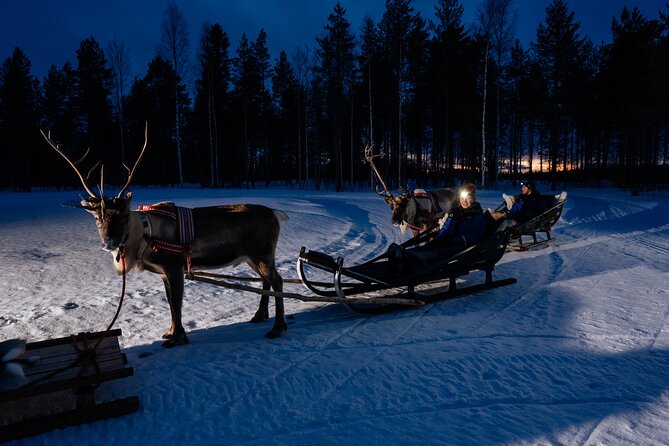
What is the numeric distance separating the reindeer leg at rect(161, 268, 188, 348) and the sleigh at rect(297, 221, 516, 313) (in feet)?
4.55

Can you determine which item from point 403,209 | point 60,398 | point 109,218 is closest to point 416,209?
point 403,209

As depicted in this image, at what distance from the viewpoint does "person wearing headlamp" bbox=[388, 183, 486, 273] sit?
549cm

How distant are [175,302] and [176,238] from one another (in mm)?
648

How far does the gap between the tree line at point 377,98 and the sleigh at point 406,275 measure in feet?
64.0

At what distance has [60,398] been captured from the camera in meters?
2.93

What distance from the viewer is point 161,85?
35344mm

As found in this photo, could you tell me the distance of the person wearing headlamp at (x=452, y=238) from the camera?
549 centimetres

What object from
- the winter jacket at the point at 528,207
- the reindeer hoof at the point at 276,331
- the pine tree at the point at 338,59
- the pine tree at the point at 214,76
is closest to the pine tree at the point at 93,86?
the pine tree at the point at 214,76

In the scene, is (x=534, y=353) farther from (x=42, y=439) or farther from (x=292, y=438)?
(x=42, y=439)

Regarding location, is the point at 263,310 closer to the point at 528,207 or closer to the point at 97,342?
the point at 97,342

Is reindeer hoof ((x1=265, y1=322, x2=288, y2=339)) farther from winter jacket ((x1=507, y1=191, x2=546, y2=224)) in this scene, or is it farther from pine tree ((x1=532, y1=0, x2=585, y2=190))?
pine tree ((x1=532, y1=0, x2=585, y2=190))

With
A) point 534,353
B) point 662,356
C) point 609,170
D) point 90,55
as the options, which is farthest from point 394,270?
point 609,170

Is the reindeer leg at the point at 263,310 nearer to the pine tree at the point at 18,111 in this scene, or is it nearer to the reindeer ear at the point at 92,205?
the reindeer ear at the point at 92,205

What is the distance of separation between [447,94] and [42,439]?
31623 mm
